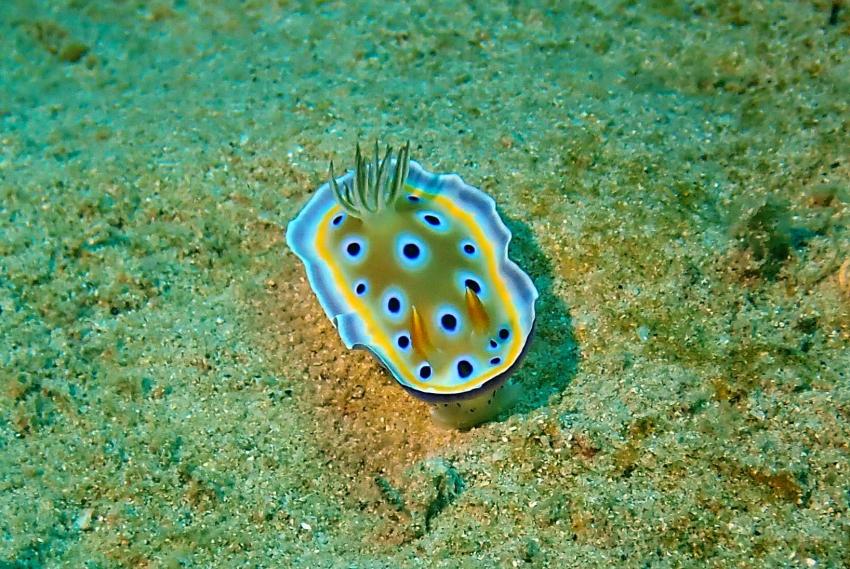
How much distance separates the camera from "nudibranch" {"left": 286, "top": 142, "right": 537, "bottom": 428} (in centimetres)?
317

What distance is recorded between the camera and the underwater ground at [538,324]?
10.2ft

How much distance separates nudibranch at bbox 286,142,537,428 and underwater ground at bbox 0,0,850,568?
41cm

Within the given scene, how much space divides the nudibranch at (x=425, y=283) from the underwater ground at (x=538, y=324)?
0.41 metres

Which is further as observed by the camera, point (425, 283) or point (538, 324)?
point (538, 324)

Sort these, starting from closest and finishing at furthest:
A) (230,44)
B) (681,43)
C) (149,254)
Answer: (149,254), (681,43), (230,44)

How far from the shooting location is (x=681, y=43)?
5441 millimetres

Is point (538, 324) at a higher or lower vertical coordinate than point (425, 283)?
lower

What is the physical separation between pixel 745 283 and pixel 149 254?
11.4ft

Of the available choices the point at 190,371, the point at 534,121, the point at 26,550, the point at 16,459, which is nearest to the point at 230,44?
the point at 534,121

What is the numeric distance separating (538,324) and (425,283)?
2.60ft

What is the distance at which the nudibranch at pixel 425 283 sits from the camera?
3166 mm

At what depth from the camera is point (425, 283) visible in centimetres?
337

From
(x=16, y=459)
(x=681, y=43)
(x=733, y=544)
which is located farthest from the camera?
(x=681, y=43)

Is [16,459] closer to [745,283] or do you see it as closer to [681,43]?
[745,283]
